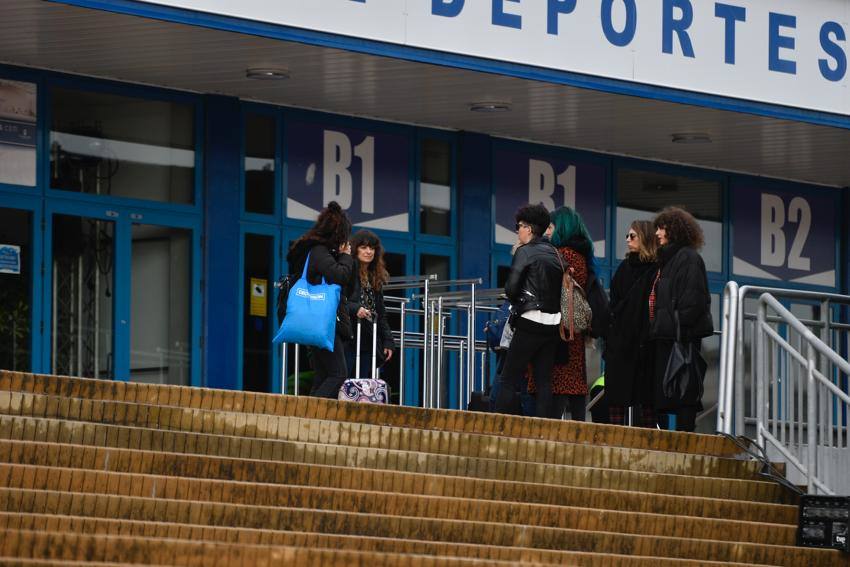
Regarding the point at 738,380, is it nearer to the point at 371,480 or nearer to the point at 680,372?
the point at 680,372

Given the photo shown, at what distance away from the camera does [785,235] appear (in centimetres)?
2155

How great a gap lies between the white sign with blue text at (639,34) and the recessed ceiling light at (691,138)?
1403 millimetres

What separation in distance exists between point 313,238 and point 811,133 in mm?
8340

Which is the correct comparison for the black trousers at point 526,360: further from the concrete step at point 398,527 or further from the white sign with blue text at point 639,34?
the white sign with blue text at point 639,34

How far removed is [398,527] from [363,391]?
319cm

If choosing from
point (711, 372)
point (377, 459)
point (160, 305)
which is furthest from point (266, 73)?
point (377, 459)

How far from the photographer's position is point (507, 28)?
53.4 ft

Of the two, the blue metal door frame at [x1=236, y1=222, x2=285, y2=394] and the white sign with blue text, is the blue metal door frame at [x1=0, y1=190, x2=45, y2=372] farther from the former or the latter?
the white sign with blue text

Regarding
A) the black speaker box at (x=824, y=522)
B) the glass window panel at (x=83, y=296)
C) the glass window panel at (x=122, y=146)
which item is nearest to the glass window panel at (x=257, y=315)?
the glass window panel at (x=122, y=146)

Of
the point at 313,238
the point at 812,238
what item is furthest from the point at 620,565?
the point at 812,238

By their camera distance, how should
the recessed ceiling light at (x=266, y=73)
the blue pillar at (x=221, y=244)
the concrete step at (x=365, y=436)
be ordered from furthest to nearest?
the blue pillar at (x=221, y=244), the recessed ceiling light at (x=266, y=73), the concrete step at (x=365, y=436)

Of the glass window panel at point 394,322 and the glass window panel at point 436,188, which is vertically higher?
the glass window panel at point 436,188

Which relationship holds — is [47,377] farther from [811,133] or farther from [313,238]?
[811,133]

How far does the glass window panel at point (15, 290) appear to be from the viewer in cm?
1591
